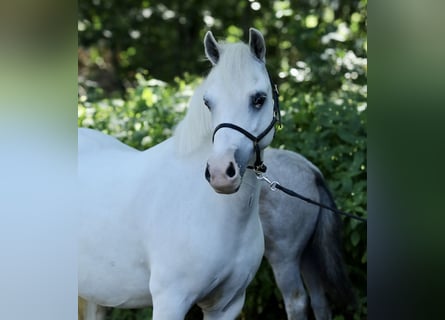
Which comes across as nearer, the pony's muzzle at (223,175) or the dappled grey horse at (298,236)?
the pony's muzzle at (223,175)

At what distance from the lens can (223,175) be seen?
9.27 ft

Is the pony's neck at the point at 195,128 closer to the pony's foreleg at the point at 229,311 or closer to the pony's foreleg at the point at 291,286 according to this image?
the pony's foreleg at the point at 229,311

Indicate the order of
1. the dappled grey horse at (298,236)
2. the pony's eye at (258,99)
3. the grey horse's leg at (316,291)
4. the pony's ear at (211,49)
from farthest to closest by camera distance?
1. the grey horse's leg at (316,291)
2. the dappled grey horse at (298,236)
3. the pony's ear at (211,49)
4. the pony's eye at (258,99)

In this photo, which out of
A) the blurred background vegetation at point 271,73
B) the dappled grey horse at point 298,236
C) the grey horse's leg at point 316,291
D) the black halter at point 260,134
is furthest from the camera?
the blurred background vegetation at point 271,73

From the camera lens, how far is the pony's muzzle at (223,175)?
111 inches

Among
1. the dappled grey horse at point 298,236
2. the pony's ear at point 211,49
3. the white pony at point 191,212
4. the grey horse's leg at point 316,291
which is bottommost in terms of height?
the grey horse's leg at point 316,291

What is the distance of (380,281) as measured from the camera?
6.41ft

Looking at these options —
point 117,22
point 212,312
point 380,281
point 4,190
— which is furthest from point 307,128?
point 117,22

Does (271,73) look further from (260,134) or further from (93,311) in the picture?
(260,134)

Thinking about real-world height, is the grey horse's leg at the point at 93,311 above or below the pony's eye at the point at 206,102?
below

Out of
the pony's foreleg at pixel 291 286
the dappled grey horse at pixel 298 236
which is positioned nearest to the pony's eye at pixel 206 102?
the dappled grey horse at pixel 298 236

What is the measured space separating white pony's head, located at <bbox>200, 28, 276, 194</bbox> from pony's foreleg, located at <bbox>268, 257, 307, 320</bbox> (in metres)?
1.23

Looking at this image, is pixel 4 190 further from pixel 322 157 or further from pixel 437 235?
pixel 322 157

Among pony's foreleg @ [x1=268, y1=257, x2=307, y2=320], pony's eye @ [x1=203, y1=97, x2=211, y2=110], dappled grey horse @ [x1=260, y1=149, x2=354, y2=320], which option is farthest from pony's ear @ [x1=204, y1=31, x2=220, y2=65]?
pony's foreleg @ [x1=268, y1=257, x2=307, y2=320]
